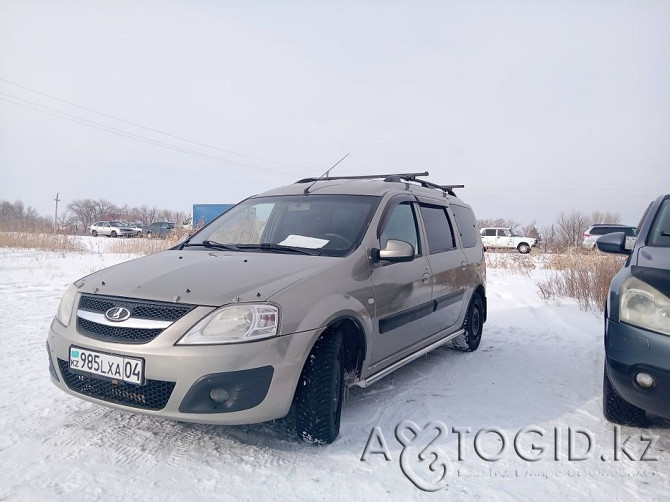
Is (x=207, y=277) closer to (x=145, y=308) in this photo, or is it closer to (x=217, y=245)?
(x=145, y=308)

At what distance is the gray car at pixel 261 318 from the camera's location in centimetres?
244

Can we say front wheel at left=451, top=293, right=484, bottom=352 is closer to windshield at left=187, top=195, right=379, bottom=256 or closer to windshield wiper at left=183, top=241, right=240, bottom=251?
windshield at left=187, top=195, right=379, bottom=256

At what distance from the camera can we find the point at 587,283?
7.68 metres

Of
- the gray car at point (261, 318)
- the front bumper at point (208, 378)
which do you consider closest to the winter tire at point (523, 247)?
the gray car at point (261, 318)

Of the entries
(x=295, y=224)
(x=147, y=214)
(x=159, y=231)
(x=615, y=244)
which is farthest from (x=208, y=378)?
(x=147, y=214)

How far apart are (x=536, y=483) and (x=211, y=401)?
170cm

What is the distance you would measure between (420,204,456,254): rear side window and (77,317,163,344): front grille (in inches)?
99.7

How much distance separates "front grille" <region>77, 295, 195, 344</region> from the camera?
2492 millimetres

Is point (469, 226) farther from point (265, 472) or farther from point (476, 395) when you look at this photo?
point (265, 472)

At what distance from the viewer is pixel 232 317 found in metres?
2.48

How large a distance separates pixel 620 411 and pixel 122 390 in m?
2.98

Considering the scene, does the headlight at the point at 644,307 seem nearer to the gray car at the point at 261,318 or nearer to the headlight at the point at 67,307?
the gray car at the point at 261,318

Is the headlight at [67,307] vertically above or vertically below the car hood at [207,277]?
below

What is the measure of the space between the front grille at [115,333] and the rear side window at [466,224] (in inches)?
142
